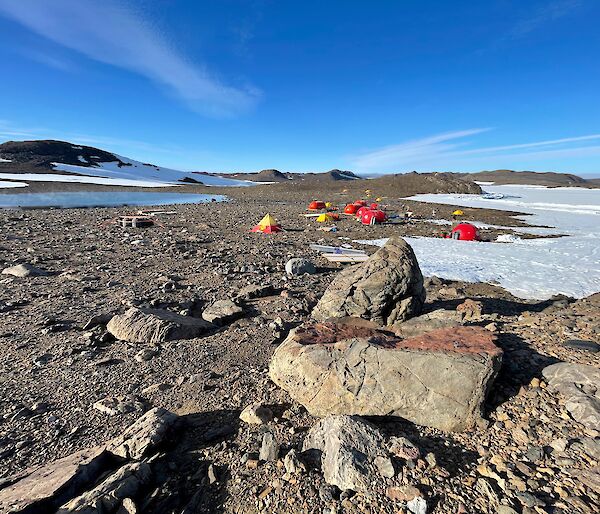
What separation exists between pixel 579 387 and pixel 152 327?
5431mm

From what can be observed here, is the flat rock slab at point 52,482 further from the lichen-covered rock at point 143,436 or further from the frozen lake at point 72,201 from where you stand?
the frozen lake at point 72,201

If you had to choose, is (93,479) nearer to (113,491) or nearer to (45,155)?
(113,491)

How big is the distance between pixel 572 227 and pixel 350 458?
20881 millimetres

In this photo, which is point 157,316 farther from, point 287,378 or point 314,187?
point 314,187

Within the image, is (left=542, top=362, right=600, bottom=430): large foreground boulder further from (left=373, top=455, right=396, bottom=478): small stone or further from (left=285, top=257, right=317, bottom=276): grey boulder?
(left=285, top=257, right=317, bottom=276): grey boulder

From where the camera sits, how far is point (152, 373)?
4477mm

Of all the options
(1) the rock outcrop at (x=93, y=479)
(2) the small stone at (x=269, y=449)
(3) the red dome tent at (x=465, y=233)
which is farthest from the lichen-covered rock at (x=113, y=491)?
(3) the red dome tent at (x=465, y=233)

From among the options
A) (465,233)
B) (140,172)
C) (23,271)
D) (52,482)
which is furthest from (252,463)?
(140,172)

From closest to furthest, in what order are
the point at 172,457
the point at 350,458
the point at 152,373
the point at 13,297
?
the point at 350,458 < the point at 172,457 < the point at 152,373 < the point at 13,297

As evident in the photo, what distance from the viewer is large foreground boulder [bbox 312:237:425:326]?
532cm

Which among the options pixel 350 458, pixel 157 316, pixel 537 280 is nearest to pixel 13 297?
pixel 157 316

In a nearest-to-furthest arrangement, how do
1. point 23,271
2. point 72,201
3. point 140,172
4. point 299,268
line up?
point 23,271 → point 299,268 → point 72,201 → point 140,172

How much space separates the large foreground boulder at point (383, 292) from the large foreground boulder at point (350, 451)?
242 centimetres

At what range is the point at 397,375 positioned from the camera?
3.48 m
